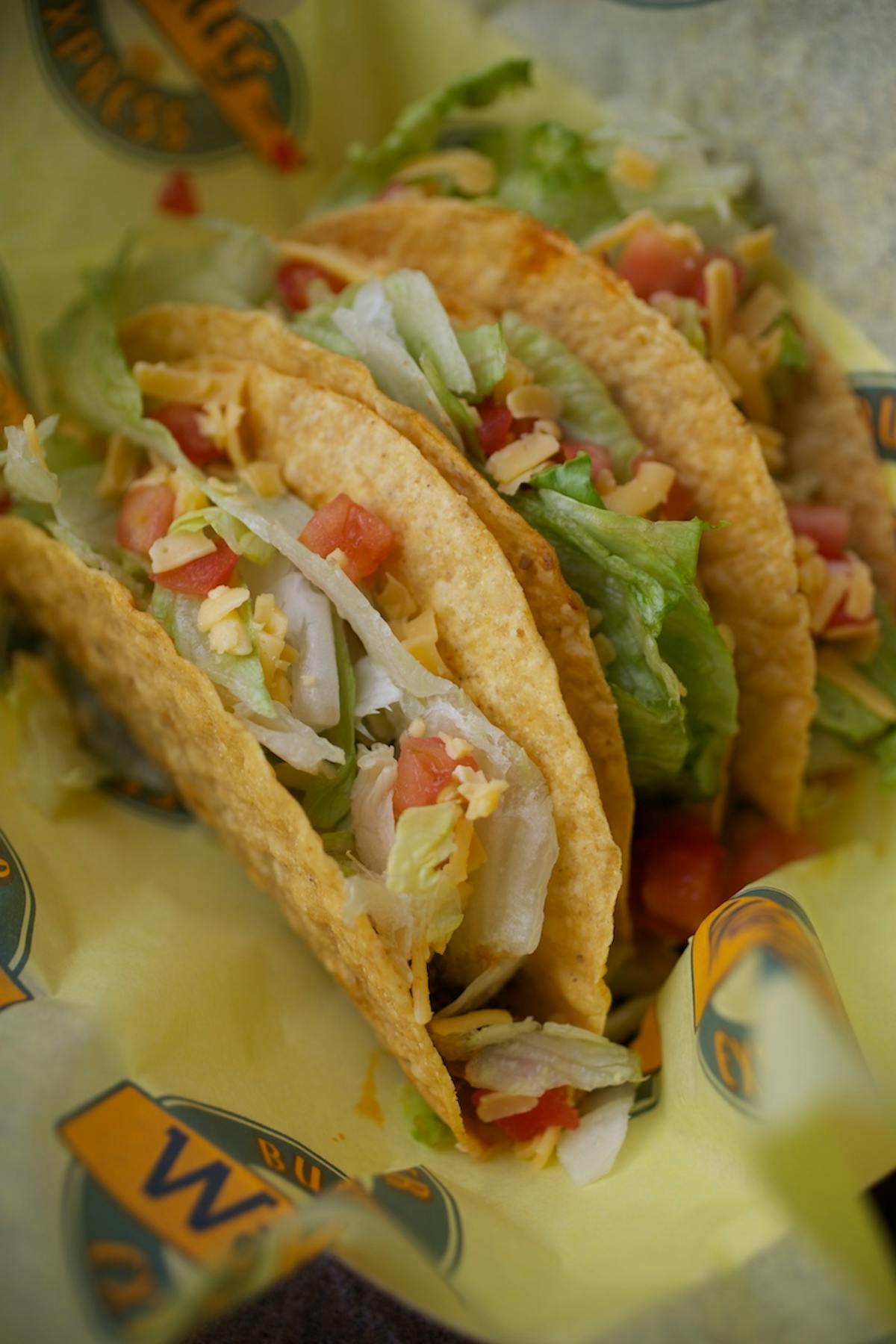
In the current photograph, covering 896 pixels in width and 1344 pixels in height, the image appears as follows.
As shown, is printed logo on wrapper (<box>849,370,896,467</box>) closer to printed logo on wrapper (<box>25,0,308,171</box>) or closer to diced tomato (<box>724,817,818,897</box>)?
diced tomato (<box>724,817,818,897</box>)

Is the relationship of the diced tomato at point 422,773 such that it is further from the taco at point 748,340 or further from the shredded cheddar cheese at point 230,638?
the taco at point 748,340

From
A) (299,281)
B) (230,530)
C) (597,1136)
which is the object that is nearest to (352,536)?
(230,530)

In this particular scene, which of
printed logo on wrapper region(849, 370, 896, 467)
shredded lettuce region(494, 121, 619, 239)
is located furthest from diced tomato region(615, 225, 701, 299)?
printed logo on wrapper region(849, 370, 896, 467)

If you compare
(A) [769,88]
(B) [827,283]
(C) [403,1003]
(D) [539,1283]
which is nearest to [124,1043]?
(C) [403,1003]

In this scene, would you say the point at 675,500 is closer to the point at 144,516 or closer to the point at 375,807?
the point at 375,807

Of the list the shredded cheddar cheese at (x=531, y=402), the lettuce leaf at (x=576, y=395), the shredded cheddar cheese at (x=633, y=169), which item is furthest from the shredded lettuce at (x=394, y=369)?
the shredded cheddar cheese at (x=633, y=169)

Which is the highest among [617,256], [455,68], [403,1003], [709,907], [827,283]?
[455,68]

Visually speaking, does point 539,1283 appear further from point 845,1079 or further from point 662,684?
point 662,684

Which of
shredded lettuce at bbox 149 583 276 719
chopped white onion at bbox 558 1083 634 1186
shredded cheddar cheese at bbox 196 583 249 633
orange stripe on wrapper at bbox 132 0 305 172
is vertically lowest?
chopped white onion at bbox 558 1083 634 1186
